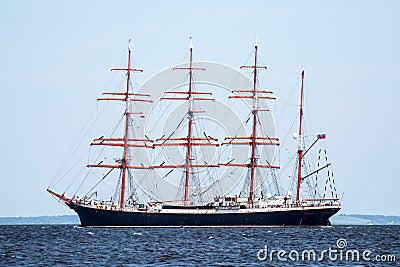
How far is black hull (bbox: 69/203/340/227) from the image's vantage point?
136 meters

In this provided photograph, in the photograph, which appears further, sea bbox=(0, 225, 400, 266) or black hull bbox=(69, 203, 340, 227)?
black hull bbox=(69, 203, 340, 227)

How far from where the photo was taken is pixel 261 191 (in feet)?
472

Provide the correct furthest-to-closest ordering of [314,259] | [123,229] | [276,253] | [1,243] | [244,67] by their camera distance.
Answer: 1. [244,67]
2. [123,229]
3. [1,243]
4. [276,253]
5. [314,259]

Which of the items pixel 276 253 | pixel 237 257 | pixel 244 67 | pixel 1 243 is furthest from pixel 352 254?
pixel 244 67

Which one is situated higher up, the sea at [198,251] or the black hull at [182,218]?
the black hull at [182,218]

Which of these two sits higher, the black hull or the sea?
the black hull

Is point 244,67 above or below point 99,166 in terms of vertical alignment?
above

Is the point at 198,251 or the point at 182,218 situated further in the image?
the point at 182,218

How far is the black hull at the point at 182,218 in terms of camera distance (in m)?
136

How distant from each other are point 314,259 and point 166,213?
62.9 metres

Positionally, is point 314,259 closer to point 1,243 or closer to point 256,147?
point 1,243

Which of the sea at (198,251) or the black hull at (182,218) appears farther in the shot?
the black hull at (182,218)

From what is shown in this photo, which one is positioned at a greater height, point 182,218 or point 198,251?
point 182,218

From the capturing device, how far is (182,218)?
136750mm
